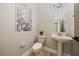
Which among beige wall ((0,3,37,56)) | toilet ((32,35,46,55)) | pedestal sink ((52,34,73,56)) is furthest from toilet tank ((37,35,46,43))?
pedestal sink ((52,34,73,56))

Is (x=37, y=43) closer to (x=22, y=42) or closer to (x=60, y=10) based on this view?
(x=22, y=42)

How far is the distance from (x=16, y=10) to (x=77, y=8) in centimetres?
121

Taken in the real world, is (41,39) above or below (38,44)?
→ above

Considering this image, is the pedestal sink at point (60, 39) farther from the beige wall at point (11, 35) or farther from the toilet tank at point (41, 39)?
the beige wall at point (11, 35)

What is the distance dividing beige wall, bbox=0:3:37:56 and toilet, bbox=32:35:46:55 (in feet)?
0.31

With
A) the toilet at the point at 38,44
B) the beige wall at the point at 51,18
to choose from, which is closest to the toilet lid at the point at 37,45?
the toilet at the point at 38,44

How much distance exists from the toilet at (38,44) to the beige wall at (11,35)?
94 mm

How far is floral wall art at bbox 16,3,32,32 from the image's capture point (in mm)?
1867

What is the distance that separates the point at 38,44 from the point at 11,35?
58 cm

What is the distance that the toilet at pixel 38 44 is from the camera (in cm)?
193

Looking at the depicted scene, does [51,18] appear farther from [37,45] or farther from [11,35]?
[11,35]

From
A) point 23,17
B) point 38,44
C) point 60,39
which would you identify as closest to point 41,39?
point 38,44

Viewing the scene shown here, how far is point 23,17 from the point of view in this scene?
1.89m

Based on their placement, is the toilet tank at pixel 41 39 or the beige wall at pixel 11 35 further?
the toilet tank at pixel 41 39
